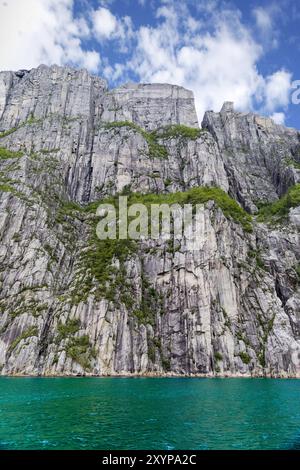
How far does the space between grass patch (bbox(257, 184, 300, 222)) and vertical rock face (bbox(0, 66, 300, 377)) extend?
70 centimetres

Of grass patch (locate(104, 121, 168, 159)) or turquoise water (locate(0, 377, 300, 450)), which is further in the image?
grass patch (locate(104, 121, 168, 159))

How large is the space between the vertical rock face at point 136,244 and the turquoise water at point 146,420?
43425mm

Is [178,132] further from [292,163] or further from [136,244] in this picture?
[136,244]

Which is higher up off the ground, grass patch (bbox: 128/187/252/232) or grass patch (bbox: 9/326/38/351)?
grass patch (bbox: 128/187/252/232)

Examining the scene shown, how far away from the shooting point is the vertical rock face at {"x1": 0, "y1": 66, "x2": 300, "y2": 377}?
96.6m

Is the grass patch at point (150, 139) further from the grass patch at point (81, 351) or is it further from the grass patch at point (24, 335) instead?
the grass patch at point (24, 335)

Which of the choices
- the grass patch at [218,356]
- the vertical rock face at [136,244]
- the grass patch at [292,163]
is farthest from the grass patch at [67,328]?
the grass patch at [292,163]

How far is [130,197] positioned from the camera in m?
137

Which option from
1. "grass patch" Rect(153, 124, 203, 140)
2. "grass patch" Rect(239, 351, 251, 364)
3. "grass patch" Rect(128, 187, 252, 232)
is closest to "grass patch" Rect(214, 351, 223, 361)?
"grass patch" Rect(239, 351, 251, 364)

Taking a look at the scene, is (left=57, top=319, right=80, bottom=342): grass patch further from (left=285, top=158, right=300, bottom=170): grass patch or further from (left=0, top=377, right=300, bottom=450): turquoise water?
(left=285, top=158, right=300, bottom=170): grass patch

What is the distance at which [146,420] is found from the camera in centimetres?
3450

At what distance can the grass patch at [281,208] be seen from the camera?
5246 inches

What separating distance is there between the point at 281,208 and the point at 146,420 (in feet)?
374

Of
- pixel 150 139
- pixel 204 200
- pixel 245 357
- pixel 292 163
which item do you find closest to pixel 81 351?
pixel 245 357
